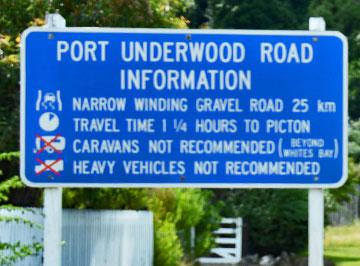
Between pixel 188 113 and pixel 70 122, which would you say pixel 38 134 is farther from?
pixel 188 113

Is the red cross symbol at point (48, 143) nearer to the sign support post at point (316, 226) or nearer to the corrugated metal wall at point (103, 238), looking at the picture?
the sign support post at point (316, 226)

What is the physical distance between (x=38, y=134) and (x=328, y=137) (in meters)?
1.65

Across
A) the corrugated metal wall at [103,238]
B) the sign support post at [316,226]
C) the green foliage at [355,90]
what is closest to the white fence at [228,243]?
the green foliage at [355,90]

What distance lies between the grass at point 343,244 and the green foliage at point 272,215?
133 cm

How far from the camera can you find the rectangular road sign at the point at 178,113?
6.91 metres

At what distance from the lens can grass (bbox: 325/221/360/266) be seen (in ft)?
119

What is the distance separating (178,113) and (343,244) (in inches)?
1534

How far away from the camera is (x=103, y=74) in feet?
22.8

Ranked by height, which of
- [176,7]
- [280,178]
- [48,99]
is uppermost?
[176,7]

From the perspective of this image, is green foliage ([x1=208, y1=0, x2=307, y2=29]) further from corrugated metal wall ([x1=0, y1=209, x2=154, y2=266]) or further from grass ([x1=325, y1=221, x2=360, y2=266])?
corrugated metal wall ([x1=0, y1=209, x2=154, y2=266])

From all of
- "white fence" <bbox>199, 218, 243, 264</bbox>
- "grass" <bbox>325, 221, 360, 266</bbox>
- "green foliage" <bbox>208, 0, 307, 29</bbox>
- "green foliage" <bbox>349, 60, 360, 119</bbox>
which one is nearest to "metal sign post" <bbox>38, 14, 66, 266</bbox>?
"grass" <bbox>325, 221, 360, 266</bbox>

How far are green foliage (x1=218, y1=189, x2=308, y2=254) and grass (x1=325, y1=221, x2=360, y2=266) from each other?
52.4 inches

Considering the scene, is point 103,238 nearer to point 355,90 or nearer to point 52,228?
point 52,228

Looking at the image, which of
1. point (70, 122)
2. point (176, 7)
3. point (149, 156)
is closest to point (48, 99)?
point (70, 122)
